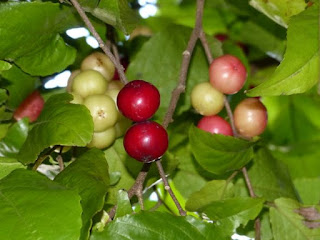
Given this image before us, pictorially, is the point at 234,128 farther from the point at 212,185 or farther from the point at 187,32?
the point at 187,32

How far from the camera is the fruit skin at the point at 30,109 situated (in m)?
1.12

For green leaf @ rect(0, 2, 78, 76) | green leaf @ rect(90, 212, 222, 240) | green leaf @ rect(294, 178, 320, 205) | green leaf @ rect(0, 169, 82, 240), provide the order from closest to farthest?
green leaf @ rect(0, 169, 82, 240), green leaf @ rect(90, 212, 222, 240), green leaf @ rect(0, 2, 78, 76), green leaf @ rect(294, 178, 320, 205)

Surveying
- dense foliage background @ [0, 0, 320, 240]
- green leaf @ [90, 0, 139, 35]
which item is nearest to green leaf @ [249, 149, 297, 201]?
dense foliage background @ [0, 0, 320, 240]

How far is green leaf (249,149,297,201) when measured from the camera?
3.85 ft

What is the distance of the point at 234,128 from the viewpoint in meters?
1.13

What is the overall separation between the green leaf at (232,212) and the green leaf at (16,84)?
358 millimetres

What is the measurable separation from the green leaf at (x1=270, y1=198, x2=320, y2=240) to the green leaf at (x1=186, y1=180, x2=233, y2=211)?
Answer: 0.08 metres

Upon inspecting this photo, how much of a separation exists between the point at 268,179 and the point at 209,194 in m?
0.16

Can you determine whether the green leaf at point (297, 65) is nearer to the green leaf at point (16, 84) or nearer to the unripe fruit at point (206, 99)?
the unripe fruit at point (206, 99)

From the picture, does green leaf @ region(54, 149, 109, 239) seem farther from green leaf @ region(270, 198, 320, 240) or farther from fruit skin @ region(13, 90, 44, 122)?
Result: green leaf @ region(270, 198, 320, 240)

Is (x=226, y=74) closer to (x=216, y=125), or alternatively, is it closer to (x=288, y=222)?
(x=216, y=125)

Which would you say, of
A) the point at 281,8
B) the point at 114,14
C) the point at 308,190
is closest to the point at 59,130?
the point at 114,14

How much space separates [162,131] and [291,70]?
0.20 meters

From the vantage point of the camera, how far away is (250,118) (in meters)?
1.10
